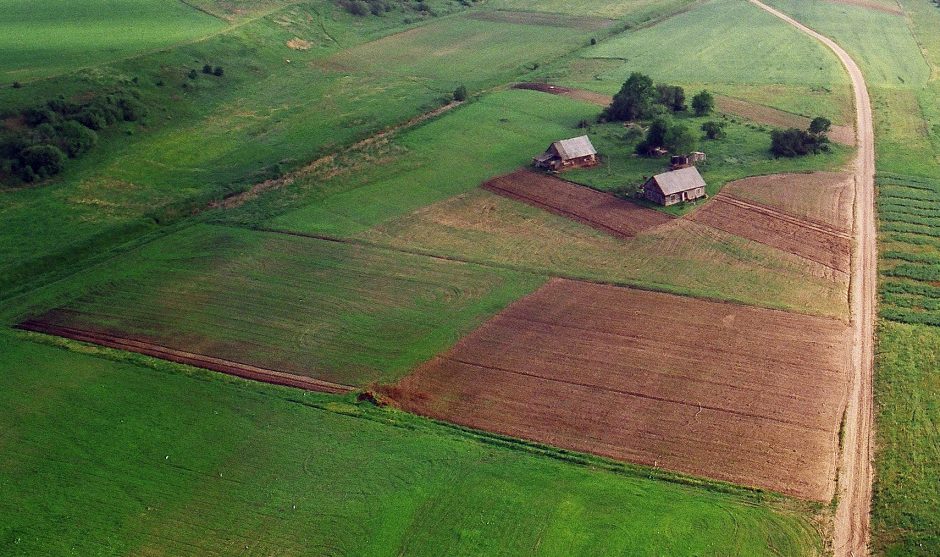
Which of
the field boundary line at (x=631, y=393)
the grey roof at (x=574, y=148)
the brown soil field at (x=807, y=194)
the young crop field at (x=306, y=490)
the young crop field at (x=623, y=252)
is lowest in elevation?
the young crop field at (x=306, y=490)

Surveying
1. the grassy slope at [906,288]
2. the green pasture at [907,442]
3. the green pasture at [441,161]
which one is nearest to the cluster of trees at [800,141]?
the grassy slope at [906,288]

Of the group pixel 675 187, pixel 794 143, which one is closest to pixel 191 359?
pixel 675 187

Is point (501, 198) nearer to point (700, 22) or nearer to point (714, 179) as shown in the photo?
point (714, 179)

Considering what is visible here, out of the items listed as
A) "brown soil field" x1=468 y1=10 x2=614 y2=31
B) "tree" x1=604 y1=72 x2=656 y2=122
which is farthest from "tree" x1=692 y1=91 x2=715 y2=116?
"brown soil field" x1=468 y1=10 x2=614 y2=31

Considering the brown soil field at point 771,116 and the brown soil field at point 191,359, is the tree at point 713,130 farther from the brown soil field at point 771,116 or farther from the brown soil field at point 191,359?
the brown soil field at point 191,359

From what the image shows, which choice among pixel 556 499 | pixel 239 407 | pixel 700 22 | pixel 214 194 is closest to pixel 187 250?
pixel 214 194
